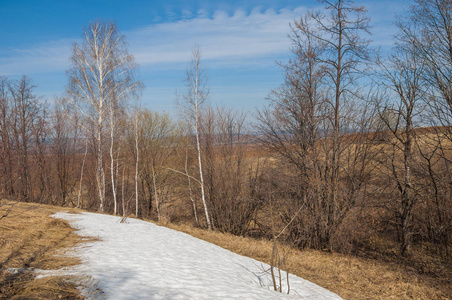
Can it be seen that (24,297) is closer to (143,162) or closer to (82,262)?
(82,262)

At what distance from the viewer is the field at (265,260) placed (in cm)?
451

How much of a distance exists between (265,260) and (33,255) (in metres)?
6.69

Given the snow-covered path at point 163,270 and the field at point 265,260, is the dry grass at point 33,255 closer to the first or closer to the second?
the field at point 265,260

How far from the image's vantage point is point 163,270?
625 centimetres

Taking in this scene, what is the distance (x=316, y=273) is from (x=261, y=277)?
8.72ft

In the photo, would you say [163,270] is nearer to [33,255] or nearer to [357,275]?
[33,255]

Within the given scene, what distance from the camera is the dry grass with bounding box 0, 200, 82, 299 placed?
13.8 ft

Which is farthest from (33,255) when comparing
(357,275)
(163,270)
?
(357,275)

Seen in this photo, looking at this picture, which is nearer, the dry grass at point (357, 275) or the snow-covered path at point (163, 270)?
the snow-covered path at point (163, 270)

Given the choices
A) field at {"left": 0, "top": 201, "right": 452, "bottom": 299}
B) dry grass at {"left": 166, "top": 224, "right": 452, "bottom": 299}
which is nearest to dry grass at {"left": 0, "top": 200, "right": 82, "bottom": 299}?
field at {"left": 0, "top": 201, "right": 452, "bottom": 299}

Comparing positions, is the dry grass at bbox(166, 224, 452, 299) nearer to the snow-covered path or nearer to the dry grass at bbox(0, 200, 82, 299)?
the snow-covered path

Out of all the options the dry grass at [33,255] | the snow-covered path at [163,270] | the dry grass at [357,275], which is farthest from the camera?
the dry grass at [357,275]

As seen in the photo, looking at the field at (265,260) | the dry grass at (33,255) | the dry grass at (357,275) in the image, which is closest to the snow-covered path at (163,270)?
the dry grass at (33,255)

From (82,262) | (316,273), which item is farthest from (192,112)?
(82,262)
